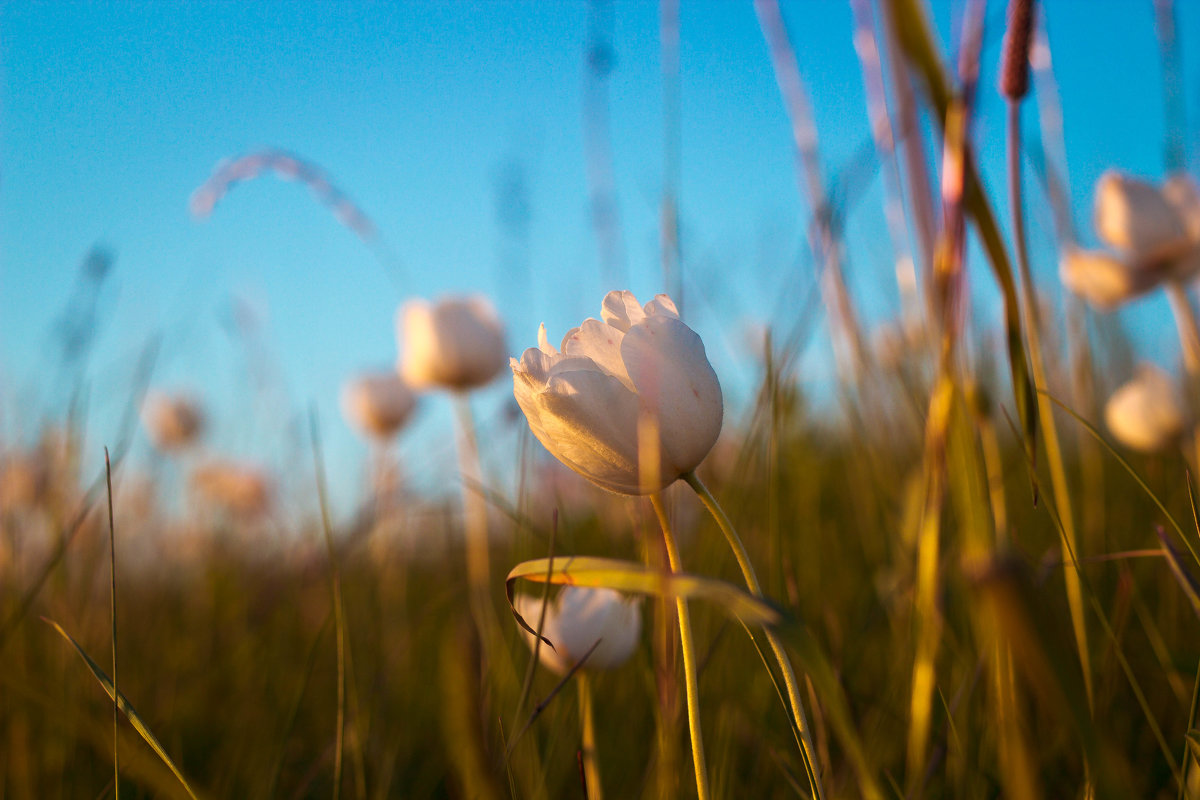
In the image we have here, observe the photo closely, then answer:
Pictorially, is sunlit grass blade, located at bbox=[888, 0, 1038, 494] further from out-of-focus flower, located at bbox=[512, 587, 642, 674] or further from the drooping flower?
the drooping flower

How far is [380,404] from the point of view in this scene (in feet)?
7.00

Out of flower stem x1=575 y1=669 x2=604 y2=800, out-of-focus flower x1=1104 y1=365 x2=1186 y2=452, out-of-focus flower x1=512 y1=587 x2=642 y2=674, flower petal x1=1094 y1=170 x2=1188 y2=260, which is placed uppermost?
flower petal x1=1094 y1=170 x2=1188 y2=260

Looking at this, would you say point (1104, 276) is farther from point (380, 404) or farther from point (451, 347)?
point (380, 404)

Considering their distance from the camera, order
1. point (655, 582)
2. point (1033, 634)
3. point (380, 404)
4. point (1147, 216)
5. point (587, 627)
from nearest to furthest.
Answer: point (1033, 634)
point (655, 582)
point (587, 627)
point (1147, 216)
point (380, 404)

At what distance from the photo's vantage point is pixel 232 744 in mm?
1020

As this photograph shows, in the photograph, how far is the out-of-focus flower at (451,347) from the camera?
1.55 m

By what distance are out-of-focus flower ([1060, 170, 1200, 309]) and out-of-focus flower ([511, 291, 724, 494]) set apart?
104 cm

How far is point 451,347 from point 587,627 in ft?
3.14

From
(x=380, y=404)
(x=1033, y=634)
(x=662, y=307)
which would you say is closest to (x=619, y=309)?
(x=662, y=307)

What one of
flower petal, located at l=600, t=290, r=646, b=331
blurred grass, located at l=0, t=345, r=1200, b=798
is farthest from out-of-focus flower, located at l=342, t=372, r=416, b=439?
flower petal, located at l=600, t=290, r=646, b=331

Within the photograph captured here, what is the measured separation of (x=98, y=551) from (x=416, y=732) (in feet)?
1.97

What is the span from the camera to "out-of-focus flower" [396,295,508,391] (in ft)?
5.09

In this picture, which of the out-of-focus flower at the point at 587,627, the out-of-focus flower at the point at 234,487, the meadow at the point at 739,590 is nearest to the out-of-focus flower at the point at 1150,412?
the meadow at the point at 739,590

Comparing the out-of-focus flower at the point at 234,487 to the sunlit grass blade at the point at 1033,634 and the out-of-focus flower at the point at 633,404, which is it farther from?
the sunlit grass blade at the point at 1033,634
